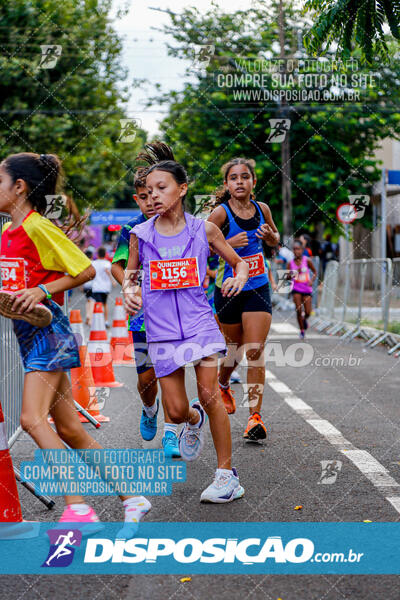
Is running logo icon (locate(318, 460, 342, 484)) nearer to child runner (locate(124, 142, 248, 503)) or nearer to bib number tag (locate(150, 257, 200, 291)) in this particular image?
child runner (locate(124, 142, 248, 503))

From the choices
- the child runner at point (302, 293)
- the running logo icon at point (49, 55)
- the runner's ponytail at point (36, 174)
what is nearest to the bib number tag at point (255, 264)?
the runner's ponytail at point (36, 174)

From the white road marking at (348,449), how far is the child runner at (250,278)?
0.57m

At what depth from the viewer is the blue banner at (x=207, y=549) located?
12.2 ft

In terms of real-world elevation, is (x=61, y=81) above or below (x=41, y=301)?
above

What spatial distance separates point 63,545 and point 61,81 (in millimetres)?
27721

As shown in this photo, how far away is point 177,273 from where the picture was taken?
184 inches

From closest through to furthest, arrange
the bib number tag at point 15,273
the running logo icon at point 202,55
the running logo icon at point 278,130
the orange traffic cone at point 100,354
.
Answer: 1. the bib number tag at point 15,273
2. the orange traffic cone at point 100,354
3. the running logo icon at point 278,130
4. the running logo icon at point 202,55

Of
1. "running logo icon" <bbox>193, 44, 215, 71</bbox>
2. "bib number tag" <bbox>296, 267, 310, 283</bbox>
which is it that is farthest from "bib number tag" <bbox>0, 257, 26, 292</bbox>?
"running logo icon" <bbox>193, 44, 215, 71</bbox>

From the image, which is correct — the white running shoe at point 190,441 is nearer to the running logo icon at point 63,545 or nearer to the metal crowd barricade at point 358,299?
the running logo icon at point 63,545

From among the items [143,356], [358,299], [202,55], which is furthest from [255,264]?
[202,55]

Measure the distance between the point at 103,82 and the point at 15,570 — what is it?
1148 inches

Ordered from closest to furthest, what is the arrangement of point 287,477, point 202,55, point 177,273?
point 177,273 < point 287,477 < point 202,55

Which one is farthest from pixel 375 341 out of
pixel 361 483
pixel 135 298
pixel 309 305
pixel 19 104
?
pixel 19 104

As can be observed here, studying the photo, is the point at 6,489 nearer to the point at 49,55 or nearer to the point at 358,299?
the point at 358,299
